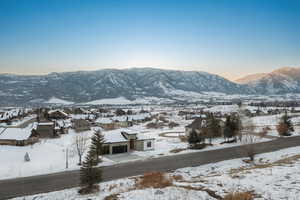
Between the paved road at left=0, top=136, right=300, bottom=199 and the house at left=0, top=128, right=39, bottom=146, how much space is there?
78.8 ft

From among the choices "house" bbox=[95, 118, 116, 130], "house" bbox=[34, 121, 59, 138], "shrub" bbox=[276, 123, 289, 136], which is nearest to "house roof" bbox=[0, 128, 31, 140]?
"house" bbox=[34, 121, 59, 138]

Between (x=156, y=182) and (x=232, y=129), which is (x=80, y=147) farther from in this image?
(x=232, y=129)

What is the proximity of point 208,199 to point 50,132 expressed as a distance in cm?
5518

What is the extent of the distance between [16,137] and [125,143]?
78.1ft

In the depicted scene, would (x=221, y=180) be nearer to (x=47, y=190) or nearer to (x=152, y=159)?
(x=47, y=190)

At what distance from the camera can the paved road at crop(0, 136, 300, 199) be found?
18.2 m

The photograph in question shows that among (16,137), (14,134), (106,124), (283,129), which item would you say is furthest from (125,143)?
(106,124)

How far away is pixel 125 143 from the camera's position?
3575 centimetres

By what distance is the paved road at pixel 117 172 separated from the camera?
18.2m

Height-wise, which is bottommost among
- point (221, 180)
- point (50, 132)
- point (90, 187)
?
point (50, 132)

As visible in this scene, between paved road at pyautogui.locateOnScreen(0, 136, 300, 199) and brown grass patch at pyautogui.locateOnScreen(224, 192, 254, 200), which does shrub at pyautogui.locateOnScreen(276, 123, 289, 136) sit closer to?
paved road at pyautogui.locateOnScreen(0, 136, 300, 199)

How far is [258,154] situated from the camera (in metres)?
29.7

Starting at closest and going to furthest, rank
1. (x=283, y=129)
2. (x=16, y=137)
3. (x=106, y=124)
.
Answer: (x=16, y=137)
(x=283, y=129)
(x=106, y=124)

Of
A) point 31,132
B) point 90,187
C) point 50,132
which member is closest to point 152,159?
point 90,187
